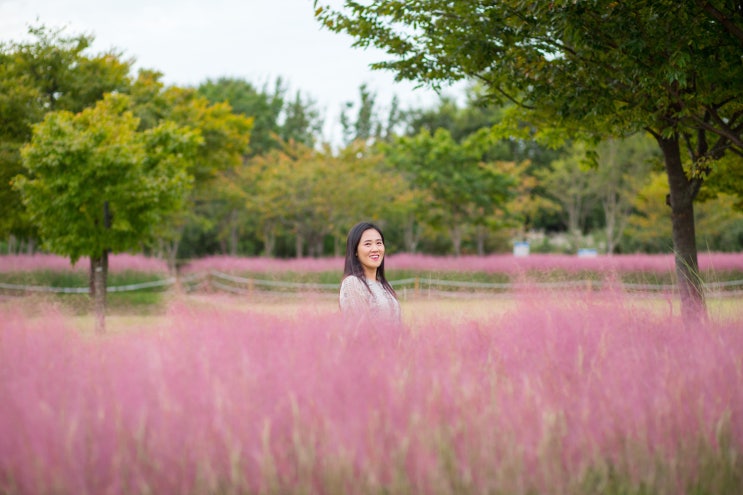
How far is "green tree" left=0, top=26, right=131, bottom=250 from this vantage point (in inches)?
671

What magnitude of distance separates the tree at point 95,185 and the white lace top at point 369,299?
900cm

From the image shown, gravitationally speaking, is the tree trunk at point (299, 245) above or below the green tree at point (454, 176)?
below

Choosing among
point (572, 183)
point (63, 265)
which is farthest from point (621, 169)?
point (63, 265)

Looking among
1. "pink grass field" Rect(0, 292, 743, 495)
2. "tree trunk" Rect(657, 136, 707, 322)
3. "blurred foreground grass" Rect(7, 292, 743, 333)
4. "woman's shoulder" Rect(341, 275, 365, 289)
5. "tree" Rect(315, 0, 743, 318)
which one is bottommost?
"pink grass field" Rect(0, 292, 743, 495)

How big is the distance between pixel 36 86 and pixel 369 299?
58.9 ft

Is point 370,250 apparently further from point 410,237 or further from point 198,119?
point 410,237

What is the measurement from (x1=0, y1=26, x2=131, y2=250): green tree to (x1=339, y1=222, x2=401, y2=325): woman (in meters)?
15.3

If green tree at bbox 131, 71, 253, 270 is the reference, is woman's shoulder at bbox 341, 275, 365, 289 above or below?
below

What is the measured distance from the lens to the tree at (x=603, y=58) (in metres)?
5.75

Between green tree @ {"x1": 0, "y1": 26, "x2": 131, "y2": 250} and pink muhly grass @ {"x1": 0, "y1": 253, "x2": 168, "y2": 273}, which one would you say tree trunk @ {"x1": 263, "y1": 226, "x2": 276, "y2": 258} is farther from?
green tree @ {"x1": 0, "y1": 26, "x2": 131, "y2": 250}

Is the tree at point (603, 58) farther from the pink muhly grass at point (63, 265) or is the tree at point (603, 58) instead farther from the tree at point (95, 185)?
the pink muhly grass at point (63, 265)

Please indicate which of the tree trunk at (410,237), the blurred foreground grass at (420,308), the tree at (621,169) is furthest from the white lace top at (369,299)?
the tree at (621,169)

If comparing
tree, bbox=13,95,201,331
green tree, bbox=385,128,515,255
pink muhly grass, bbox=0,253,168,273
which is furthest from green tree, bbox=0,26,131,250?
green tree, bbox=385,128,515,255

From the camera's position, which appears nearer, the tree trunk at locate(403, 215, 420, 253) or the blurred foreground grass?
the blurred foreground grass
